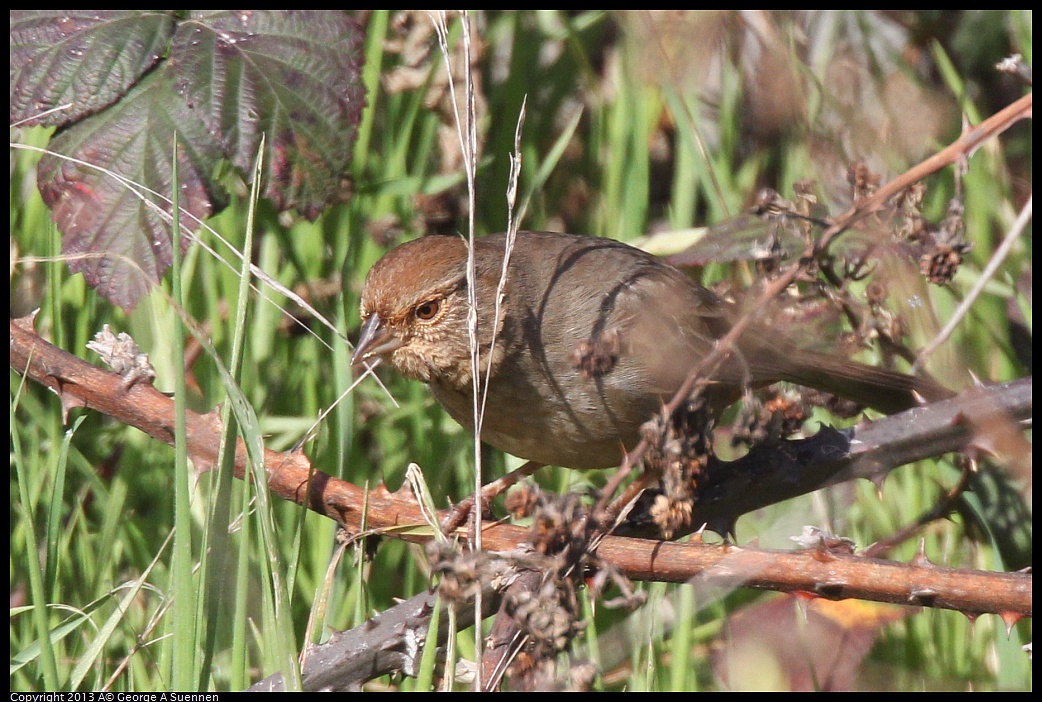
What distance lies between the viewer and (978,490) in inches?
123

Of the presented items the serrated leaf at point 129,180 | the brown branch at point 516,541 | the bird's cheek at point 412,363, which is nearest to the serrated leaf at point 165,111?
the serrated leaf at point 129,180

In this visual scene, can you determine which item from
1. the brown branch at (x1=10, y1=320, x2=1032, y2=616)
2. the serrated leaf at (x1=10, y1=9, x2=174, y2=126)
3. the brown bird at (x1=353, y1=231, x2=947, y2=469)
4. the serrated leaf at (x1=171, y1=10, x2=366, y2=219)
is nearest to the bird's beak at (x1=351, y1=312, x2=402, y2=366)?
the brown bird at (x1=353, y1=231, x2=947, y2=469)

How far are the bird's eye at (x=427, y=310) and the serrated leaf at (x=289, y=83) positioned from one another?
15.4 inches

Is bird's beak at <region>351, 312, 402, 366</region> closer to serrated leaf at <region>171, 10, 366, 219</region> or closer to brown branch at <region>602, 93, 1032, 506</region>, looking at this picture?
serrated leaf at <region>171, 10, 366, 219</region>

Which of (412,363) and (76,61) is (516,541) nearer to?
(412,363)

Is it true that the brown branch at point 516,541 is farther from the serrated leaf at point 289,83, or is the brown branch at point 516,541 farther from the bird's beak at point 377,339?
the serrated leaf at point 289,83

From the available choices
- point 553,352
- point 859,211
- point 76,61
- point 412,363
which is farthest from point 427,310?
point 859,211

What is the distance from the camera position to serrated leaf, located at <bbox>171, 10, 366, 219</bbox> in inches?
105

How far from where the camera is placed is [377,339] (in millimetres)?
2953

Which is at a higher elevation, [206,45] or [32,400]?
[206,45]

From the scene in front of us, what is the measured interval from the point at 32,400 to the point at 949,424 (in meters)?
2.58

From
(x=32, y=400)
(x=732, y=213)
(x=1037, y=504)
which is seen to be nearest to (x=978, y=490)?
(x=1037, y=504)

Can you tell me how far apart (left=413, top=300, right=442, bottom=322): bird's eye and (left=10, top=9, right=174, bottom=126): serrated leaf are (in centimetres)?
94

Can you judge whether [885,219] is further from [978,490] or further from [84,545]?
[84,545]
